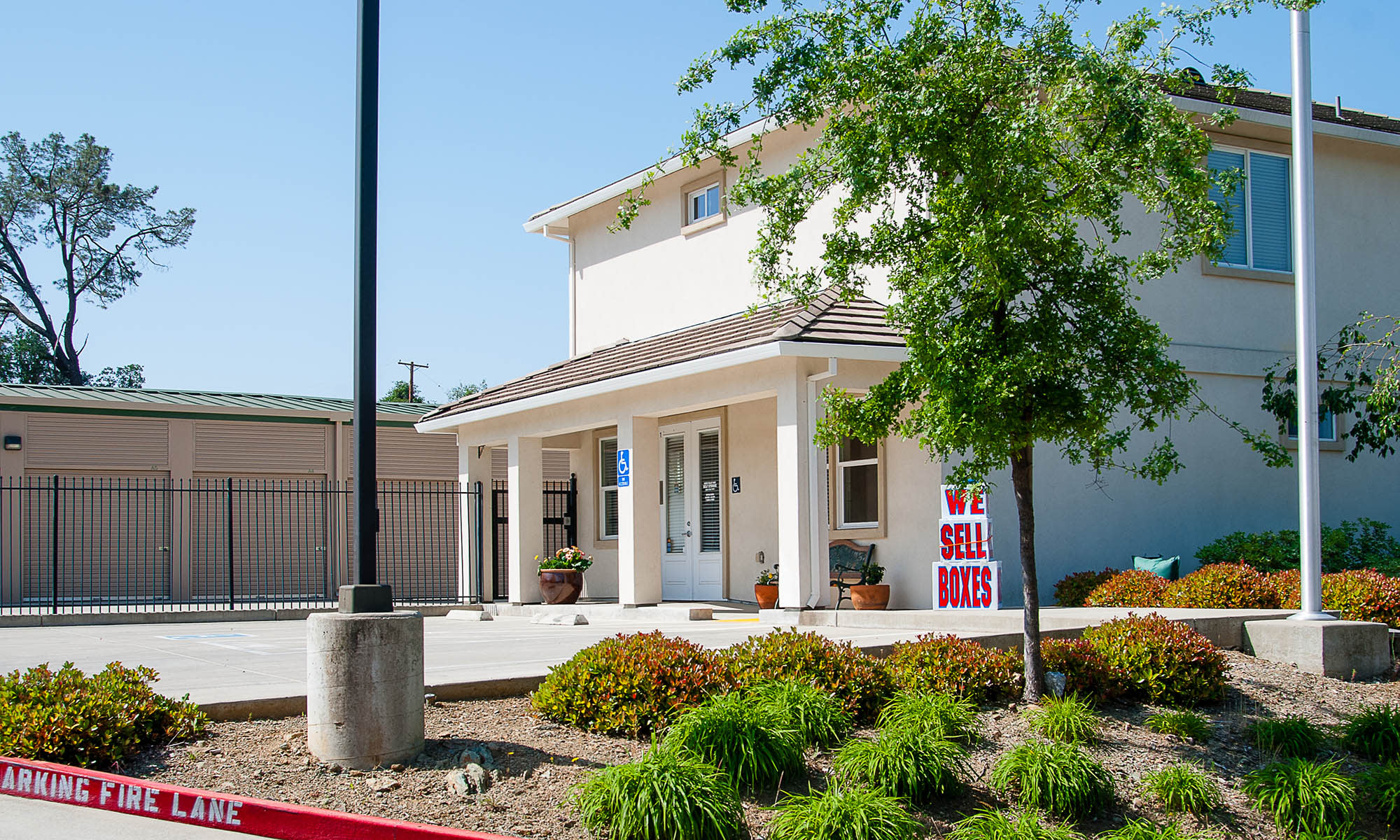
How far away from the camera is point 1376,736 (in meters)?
8.37

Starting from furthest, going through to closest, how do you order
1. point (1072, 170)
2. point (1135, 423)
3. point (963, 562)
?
point (1135, 423) → point (963, 562) → point (1072, 170)

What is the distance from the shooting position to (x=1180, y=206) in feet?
26.3

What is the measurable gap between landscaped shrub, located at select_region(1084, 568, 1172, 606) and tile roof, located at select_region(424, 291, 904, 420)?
11.5ft

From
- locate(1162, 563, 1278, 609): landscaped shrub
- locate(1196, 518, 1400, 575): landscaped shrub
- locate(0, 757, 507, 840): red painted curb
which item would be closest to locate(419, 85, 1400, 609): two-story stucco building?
locate(1196, 518, 1400, 575): landscaped shrub

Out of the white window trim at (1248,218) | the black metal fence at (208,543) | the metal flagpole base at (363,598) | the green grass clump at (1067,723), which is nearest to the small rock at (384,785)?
the metal flagpole base at (363,598)

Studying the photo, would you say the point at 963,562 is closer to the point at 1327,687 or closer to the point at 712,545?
the point at 1327,687

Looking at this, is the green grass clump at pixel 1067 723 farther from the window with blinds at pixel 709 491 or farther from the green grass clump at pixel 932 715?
the window with blinds at pixel 709 491

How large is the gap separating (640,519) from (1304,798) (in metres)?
10.7

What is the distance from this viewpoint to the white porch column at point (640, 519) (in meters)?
16.8

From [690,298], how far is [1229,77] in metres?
11.2

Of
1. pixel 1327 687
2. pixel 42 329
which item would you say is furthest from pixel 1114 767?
pixel 42 329

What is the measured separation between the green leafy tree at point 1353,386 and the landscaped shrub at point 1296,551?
1.42 m

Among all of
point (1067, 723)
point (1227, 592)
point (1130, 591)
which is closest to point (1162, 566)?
point (1130, 591)

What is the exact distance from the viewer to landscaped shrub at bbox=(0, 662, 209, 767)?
6445 millimetres
